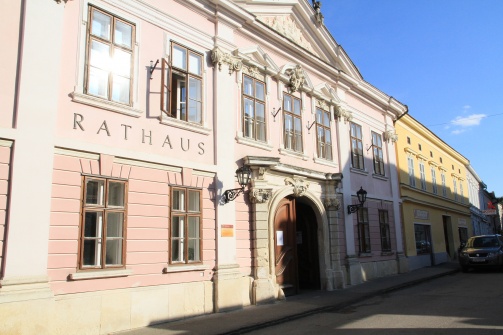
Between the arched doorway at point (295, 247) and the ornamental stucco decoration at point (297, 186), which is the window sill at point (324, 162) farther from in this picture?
the arched doorway at point (295, 247)

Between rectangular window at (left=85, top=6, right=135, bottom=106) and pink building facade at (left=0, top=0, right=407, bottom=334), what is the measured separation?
3cm

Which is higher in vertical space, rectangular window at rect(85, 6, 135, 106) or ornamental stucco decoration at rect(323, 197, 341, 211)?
rectangular window at rect(85, 6, 135, 106)

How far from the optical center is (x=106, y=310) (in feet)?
26.0

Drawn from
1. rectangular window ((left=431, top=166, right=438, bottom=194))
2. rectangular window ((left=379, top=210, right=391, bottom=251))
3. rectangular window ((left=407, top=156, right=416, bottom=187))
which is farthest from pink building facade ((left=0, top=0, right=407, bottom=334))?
rectangular window ((left=431, top=166, right=438, bottom=194))

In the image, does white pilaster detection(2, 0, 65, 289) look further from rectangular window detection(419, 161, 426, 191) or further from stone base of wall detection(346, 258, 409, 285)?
rectangular window detection(419, 161, 426, 191)

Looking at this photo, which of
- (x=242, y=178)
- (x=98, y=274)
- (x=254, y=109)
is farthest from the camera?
(x=254, y=109)

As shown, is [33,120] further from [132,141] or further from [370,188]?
[370,188]

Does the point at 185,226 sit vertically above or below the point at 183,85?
below

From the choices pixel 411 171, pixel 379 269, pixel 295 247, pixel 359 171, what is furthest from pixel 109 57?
pixel 411 171

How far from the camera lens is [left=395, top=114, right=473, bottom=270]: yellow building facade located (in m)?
20.5

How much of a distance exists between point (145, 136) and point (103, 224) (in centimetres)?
214

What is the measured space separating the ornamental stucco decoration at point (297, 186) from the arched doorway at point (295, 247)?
30 centimetres

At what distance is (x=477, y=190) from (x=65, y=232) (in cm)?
4232

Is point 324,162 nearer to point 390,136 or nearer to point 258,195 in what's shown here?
point 258,195
